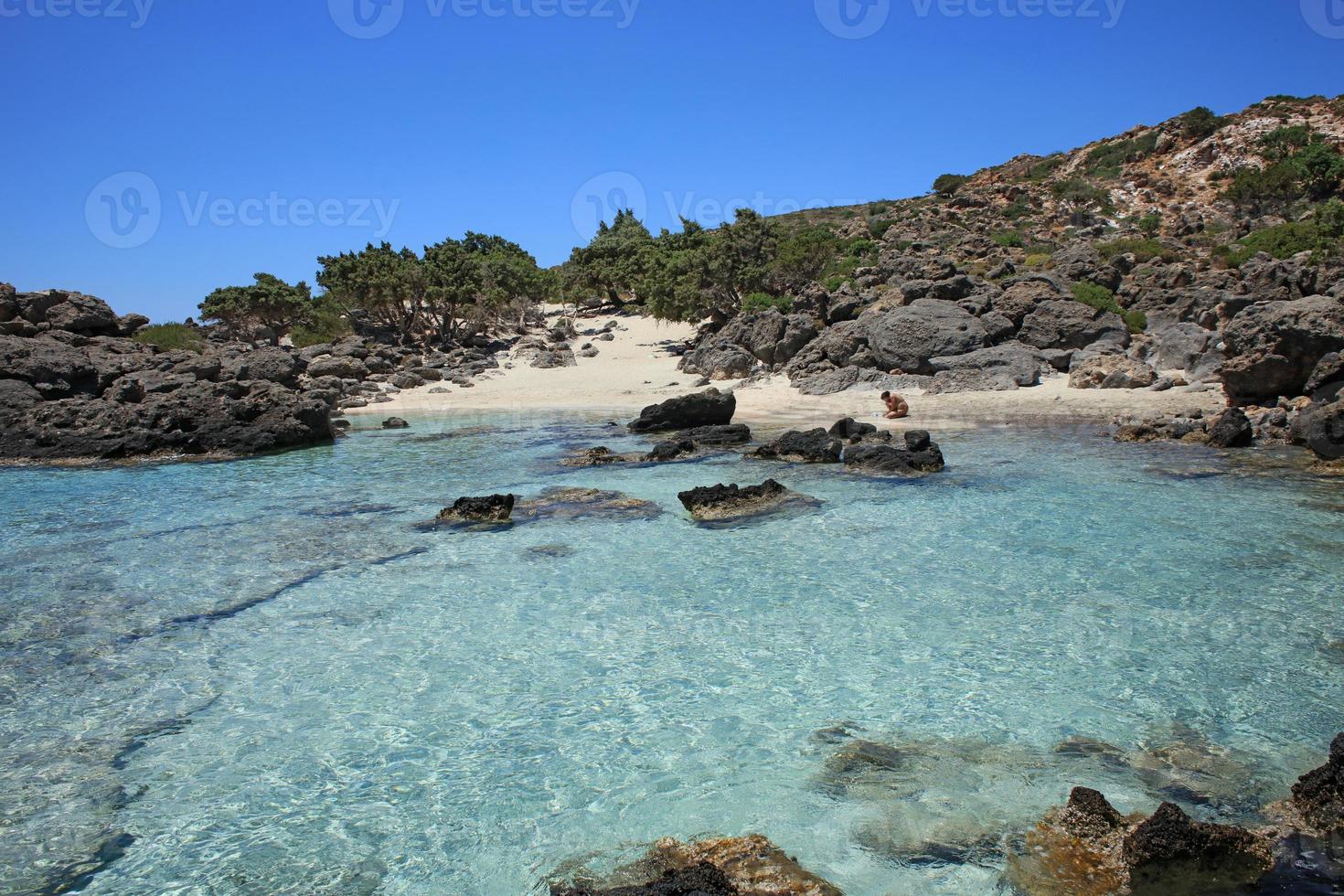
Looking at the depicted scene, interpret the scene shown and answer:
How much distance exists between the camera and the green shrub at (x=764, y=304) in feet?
113

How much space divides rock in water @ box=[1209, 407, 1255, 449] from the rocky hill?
0.70 meters

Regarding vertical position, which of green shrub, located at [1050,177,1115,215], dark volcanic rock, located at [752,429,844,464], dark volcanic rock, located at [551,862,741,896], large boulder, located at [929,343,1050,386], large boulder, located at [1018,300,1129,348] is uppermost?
green shrub, located at [1050,177,1115,215]

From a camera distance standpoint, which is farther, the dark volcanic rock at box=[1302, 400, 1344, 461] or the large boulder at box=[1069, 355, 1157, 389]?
the large boulder at box=[1069, 355, 1157, 389]

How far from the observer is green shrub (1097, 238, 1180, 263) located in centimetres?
3553

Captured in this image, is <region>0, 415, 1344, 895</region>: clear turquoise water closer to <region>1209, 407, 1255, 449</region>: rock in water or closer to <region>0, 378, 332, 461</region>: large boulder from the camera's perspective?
<region>1209, 407, 1255, 449</region>: rock in water

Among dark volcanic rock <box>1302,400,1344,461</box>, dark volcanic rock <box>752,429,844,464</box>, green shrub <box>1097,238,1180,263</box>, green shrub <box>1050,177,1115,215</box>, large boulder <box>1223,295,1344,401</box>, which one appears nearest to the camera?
dark volcanic rock <box>1302,400,1344,461</box>

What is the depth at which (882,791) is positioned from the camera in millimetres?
5020

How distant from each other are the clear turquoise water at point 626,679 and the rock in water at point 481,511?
54 centimetres

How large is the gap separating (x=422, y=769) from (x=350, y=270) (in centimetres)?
4424

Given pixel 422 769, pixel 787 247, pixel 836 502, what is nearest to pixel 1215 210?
pixel 787 247

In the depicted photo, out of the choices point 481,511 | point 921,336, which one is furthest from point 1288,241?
point 481,511

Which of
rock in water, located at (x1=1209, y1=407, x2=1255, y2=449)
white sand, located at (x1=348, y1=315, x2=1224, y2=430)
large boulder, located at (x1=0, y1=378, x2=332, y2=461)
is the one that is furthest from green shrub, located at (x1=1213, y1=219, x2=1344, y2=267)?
large boulder, located at (x1=0, y1=378, x2=332, y2=461)

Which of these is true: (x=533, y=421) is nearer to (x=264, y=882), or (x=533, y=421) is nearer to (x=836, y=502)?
(x=836, y=502)

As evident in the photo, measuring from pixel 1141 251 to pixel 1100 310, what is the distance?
13627 mm
